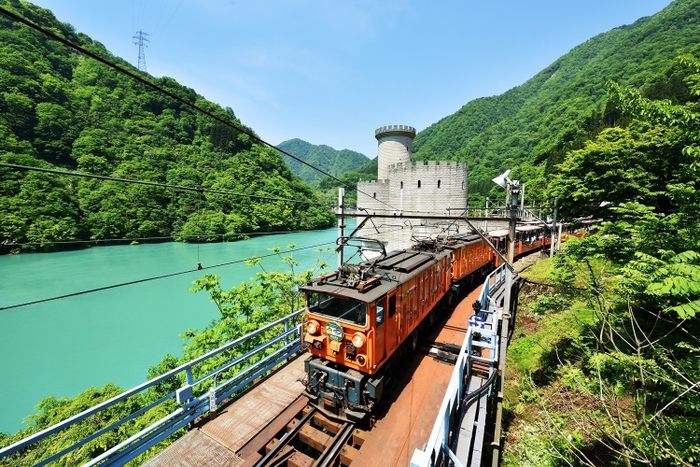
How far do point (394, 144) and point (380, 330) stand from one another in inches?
1355

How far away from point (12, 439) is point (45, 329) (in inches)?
489

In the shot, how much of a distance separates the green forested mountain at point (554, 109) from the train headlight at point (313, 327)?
40.9 metres

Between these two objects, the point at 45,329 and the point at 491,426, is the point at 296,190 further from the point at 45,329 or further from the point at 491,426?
the point at 491,426

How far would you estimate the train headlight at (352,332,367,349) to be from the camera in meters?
5.59

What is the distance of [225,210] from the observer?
44.3 m

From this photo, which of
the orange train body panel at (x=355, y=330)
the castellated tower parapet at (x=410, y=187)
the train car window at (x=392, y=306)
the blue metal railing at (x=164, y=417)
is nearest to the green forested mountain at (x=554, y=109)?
the castellated tower parapet at (x=410, y=187)

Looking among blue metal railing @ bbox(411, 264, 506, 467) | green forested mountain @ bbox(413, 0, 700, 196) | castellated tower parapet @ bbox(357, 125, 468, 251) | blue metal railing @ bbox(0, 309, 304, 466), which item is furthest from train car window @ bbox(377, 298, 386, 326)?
A: green forested mountain @ bbox(413, 0, 700, 196)

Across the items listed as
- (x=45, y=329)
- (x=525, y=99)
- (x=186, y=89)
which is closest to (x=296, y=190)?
(x=186, y=89)

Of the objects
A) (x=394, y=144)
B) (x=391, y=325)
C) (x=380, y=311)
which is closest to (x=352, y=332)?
(x=380, y=311)

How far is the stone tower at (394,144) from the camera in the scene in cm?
3688

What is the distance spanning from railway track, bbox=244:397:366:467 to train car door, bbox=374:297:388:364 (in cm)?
144

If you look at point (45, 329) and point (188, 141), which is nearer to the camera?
point (45, 329)

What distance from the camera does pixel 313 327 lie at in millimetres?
6219

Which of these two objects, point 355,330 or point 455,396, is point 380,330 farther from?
point 455,396
